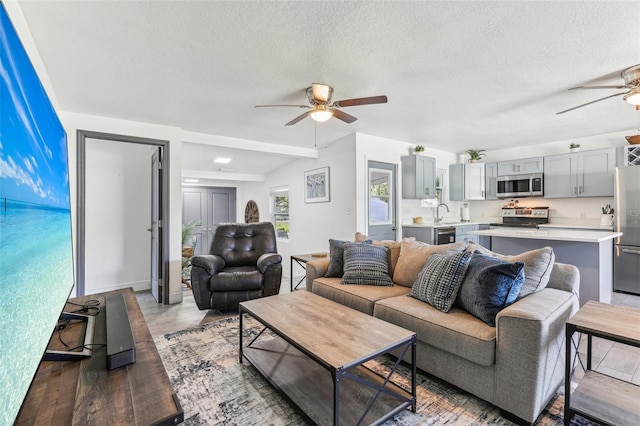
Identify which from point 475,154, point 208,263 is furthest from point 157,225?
point 475,154

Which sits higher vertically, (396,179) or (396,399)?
(396,179)

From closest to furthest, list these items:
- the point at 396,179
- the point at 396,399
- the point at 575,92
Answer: the point at 396,399 < the point at 575,92 < the point at 396,179

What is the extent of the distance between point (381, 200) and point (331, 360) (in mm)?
3819

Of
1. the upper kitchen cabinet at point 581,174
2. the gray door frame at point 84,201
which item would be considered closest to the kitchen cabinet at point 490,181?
the upper kitchen cabinet at point 581,174

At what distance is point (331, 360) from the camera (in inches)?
55.0

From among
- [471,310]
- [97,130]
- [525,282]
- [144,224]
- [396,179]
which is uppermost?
[97,130]

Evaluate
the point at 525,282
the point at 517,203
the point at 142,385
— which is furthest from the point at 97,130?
the point at 517,203

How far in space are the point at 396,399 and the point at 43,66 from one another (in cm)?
345

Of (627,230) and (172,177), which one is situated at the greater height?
(172,177)

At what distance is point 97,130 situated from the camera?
343 cm

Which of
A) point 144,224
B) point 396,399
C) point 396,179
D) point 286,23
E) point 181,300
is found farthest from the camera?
point 396,179

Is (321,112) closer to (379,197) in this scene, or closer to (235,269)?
(235,269)

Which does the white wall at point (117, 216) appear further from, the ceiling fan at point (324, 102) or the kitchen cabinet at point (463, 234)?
the kitchen cabinet at point (463, 234)

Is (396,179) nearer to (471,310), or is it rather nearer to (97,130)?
(471,310)
